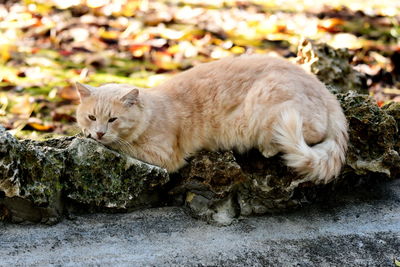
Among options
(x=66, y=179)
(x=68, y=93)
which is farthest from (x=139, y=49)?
(x=66, y=179)

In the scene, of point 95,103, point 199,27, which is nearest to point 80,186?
point 95,103

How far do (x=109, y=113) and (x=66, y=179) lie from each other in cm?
44

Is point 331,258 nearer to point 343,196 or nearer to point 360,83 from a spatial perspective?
point 343,196

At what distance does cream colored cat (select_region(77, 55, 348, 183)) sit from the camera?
284 cm

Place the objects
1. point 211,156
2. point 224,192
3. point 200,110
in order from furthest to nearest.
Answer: point 200,110, point 211,156, point 224,192

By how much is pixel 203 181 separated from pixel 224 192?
0.13 meters

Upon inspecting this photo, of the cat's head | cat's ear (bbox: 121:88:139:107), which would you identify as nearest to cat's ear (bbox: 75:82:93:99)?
the cat's head

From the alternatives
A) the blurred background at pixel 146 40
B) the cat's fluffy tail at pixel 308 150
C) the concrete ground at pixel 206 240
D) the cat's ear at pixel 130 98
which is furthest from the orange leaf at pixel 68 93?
the cat's fluffy tail at pixel 308 150

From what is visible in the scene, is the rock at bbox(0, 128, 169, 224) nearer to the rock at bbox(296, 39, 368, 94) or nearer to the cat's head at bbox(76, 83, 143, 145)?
the cat's head at bbox(76, 83, 143, 145)

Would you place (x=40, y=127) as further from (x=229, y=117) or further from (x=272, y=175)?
(x=272, y=175)

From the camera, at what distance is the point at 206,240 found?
2590mm

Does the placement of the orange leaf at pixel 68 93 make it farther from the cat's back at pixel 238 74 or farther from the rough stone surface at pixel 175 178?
the rough stone surface at pixel 175 178

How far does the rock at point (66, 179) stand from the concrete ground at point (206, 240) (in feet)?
0.24

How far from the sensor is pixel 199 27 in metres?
5.90
